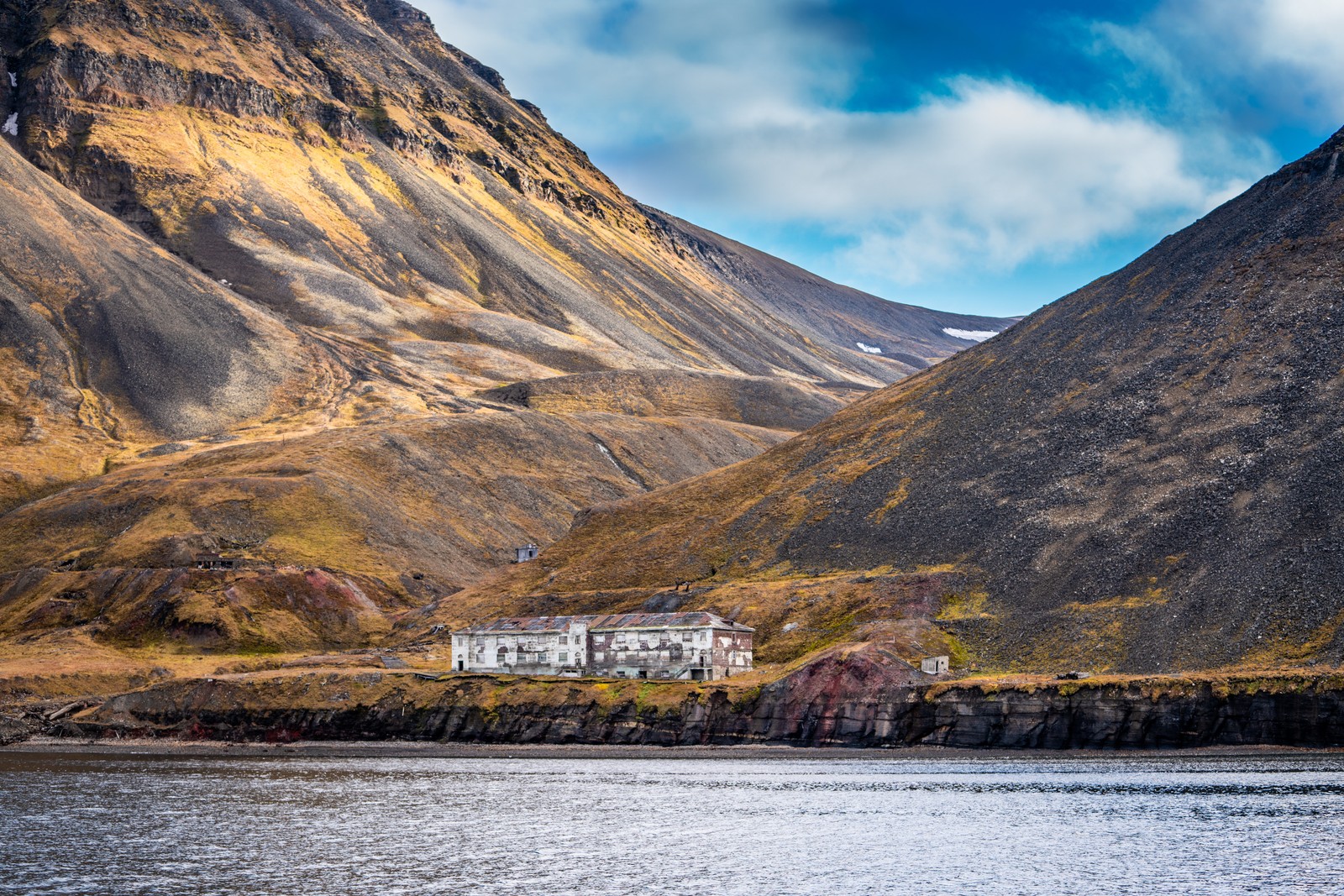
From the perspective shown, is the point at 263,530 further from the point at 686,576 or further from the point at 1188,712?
the point at 1188,712

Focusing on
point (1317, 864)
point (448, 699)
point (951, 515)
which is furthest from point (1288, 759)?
point (448, 699)

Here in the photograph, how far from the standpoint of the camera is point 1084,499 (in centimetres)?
10844

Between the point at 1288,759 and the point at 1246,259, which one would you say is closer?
the point at 1288,759

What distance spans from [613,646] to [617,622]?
6.54ft

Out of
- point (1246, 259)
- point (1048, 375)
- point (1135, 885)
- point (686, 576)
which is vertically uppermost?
point (1246, 259)

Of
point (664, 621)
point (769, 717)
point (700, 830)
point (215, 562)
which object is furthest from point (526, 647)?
point (700, 830)

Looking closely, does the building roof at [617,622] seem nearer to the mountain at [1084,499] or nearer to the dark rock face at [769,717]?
the mountain at [1084,499]

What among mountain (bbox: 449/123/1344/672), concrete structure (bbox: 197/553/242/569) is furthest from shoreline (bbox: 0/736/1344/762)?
concrete structure (bbox: 197/553/242/569)

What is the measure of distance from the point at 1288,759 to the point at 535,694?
→ 165 feet

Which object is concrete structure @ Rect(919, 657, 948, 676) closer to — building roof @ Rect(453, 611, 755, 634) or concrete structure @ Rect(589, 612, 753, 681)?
concrete structure @ Rect(589, 612, 753, 681)

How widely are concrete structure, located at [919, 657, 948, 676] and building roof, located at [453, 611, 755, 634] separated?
17760 millimetres

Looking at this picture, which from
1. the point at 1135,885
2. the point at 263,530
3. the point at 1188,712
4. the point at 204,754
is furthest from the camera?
the point at 263,530

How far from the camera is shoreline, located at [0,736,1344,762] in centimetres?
7819

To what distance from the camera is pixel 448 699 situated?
103m
